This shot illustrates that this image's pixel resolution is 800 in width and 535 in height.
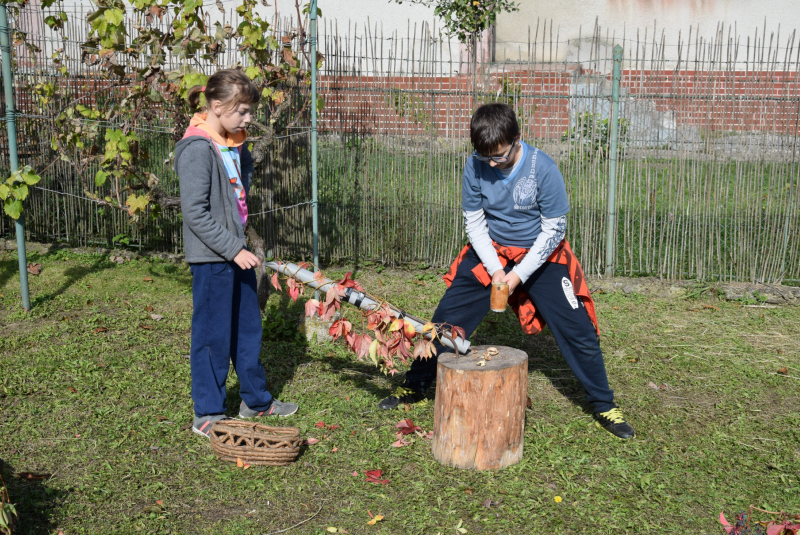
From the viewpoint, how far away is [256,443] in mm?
3430

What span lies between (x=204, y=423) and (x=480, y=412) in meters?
1.44

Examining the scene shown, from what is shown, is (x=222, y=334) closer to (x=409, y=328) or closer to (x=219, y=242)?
(x=219, y=242)

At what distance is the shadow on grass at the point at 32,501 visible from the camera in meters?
2.89

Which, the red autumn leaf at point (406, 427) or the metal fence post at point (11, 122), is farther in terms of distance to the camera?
the metal fence post at point (11, 122)

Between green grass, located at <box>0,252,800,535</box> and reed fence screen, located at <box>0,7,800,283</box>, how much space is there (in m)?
1.09

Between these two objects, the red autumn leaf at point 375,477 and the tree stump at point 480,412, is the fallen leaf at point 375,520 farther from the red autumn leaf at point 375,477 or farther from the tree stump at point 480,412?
the tree stump at point 480,412

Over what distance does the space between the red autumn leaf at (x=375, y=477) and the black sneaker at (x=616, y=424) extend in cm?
127

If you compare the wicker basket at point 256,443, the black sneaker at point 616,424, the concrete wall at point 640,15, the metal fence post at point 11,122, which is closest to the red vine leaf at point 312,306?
the wicker basket at point 256,443

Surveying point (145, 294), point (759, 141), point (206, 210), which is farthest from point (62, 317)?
point (759, 141)

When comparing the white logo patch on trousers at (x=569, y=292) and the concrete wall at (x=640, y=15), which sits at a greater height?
the concrete wall at (x=640, y=15)

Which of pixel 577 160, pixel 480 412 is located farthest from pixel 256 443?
pixel 577 160

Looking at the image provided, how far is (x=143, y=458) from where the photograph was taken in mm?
3514

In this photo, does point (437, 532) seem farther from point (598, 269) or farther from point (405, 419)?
point (598, 269)

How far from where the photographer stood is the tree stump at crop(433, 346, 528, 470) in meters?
3.35
